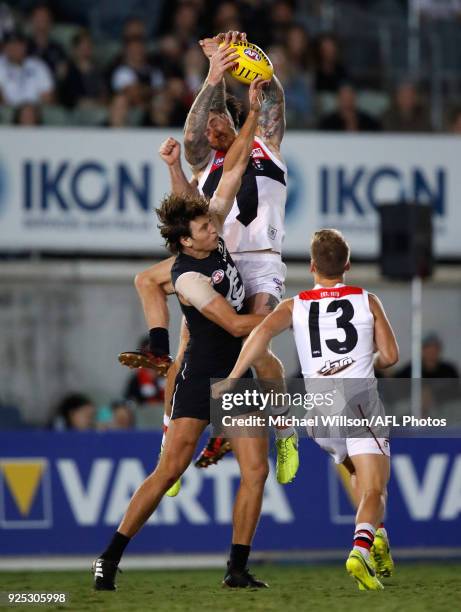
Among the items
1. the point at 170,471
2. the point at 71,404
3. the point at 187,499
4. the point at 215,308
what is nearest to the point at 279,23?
the point at 71,404

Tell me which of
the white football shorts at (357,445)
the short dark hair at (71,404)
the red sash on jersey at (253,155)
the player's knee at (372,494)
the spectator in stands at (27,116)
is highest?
the spectator in stands at (27,116)

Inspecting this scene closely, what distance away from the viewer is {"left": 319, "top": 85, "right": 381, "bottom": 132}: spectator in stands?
15.6 m

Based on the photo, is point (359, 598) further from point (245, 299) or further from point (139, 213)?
point (139, 213)

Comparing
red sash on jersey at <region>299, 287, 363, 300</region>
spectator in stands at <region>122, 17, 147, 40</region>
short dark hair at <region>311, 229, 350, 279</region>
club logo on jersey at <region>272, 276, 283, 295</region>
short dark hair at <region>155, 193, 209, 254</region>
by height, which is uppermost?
spectator in stands at <region>122, 17, 147, 40</region>

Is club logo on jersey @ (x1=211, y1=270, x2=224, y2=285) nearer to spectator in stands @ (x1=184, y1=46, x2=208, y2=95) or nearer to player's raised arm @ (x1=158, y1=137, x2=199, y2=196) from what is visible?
player's raised arm @ (x1=158, y1=137, x2=199, y2=196)

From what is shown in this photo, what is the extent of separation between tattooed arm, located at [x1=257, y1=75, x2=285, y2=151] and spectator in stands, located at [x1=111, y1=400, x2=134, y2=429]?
4848mm

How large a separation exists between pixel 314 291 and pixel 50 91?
7.62 metres

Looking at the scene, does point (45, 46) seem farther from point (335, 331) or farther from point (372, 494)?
point (372, 494)

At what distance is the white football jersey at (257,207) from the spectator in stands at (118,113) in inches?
234

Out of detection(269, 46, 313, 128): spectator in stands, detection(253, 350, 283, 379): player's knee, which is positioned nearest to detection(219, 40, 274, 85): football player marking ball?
detection(253, 350, 283, 379): player's knee

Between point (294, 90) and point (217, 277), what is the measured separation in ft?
24.7

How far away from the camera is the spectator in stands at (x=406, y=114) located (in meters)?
15.9

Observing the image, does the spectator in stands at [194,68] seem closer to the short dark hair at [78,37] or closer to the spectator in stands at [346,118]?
the short dark hair at [78,37]
